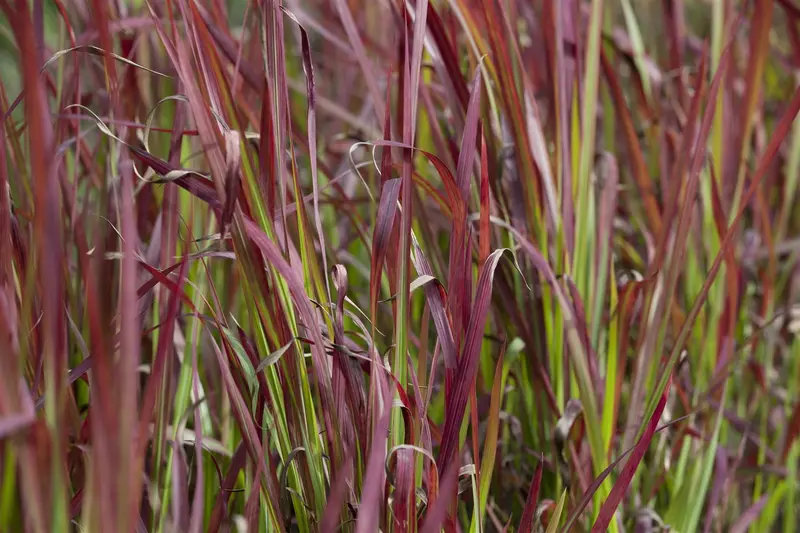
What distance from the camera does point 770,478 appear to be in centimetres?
70

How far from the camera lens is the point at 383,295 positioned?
686mm

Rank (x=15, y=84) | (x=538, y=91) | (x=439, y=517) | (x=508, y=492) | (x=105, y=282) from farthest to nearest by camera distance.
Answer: (x=538, y=91), (x=15, y=84), (x=508, y=492), (x=105, y=282), (x=439, y=517)

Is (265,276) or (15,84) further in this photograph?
(15,84)

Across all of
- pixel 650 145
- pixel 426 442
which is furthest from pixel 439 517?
pixel 650 145

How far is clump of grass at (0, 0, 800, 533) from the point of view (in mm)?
364

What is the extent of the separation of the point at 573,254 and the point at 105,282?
0.37 metres

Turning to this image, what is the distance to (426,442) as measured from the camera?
453 mm

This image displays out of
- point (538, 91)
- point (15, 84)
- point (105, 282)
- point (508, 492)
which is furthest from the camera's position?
point (538, 91)

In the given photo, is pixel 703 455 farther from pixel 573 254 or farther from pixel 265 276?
pixel 265 276

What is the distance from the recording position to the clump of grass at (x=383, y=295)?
0.36 m

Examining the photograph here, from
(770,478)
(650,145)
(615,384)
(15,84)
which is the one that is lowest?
(770,478)

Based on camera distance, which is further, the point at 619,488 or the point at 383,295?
the point at 383,295

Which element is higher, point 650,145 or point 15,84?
point 15,84

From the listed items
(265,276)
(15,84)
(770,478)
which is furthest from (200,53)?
(770,478)
